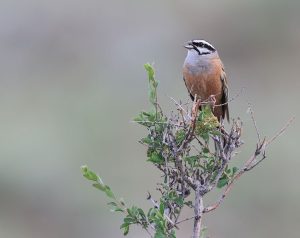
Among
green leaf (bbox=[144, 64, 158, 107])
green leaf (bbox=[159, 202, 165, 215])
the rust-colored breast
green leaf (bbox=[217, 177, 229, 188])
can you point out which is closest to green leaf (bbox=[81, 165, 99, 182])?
green leaf (bbox=[159, 202, 165, 215])

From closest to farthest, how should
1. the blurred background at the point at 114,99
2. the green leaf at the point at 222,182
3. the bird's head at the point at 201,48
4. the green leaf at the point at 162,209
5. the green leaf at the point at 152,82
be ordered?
1. the green leaf at the point at 162,209
2. the green leaf at the point at 152,82
3. the green leaf at the point at 222,182
4. the bird's head at the point at 201,48
5. the blurred background at the point at 114,99

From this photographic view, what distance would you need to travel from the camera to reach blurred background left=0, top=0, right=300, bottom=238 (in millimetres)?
15742

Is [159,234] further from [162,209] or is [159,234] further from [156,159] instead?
[156,159]

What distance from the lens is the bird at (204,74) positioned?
7848 mm

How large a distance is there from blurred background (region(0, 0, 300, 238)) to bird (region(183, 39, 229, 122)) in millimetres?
5288

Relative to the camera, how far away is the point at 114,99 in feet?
65.4

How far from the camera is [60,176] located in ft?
55.0

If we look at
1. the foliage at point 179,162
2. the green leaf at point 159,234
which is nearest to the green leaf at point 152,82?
the foliage at point 179,162

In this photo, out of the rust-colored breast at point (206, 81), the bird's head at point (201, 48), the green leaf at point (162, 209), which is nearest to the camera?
the green leaf at point (162, 209)

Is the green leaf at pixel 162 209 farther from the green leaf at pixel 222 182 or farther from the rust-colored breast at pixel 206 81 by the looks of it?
the rust-colored breast at pixel 206 81

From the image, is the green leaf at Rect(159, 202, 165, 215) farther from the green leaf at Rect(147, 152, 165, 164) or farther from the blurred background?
the blurred background

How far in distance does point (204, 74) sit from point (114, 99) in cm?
1199

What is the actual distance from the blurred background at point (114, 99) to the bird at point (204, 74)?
5288mm

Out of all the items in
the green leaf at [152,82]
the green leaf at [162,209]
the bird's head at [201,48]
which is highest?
the bird's head at [201,48]
